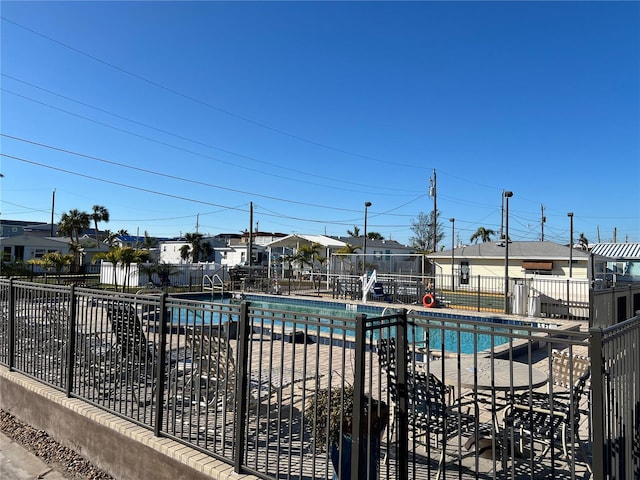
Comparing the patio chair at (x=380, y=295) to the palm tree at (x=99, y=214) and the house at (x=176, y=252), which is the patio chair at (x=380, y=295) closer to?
the house at (x=176, y=252)

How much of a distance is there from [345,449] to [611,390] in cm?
155

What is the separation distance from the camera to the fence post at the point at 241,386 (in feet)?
10.2

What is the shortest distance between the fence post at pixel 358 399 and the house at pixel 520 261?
2267 centimetres

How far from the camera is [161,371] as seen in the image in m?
3.75

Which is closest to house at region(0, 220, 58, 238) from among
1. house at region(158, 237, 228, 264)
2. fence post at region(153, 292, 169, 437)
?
house at region(158, 237, 228, 264)

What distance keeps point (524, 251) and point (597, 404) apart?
2879 cm

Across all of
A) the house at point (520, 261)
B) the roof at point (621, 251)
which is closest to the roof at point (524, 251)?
the house at point (520, 261)

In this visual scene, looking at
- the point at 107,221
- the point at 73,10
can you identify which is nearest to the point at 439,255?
the point at 73,10

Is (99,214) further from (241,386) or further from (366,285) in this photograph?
(241,386)

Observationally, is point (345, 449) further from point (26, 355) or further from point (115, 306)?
point (26, 355)

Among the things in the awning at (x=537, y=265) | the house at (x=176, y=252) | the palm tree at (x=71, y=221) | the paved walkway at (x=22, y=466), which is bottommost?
the paved walkway at (x=22, y=466)

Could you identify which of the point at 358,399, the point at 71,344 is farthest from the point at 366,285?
the point at 358,399

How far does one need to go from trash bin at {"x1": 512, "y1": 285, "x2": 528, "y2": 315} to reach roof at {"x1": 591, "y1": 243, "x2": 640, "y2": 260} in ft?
44.2

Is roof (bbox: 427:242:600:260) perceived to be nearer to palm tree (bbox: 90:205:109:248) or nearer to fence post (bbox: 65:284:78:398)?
fence post (bbox: 65:284:78:398)
